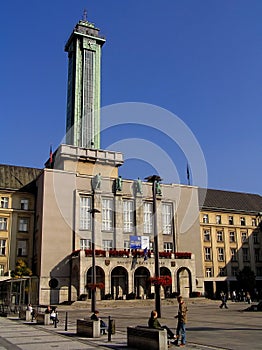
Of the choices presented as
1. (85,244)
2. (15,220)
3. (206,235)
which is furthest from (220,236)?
(15,220)

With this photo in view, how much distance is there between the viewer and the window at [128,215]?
193 ft

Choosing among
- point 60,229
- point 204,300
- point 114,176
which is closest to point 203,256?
point 204,300

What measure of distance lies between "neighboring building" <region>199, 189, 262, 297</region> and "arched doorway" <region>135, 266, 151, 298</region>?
50.1 ft

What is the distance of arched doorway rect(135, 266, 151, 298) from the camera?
54.8 metres

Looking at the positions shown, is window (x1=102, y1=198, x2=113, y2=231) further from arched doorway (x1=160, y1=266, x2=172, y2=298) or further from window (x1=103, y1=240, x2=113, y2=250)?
arched doorway (x1=160, y1=266, x2=172, y2=298)

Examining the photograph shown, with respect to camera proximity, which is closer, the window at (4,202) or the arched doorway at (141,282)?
the arched doorway at (141,282)

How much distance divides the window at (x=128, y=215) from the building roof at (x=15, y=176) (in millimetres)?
15721

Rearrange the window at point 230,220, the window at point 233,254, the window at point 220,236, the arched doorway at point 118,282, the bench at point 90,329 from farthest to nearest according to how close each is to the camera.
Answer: the window at point 230,220
the window at point 220,236
the window at point 233,254
the arched doorway at point 118,282
the bench at point 90,329

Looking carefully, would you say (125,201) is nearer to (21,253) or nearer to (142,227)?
(142,227)

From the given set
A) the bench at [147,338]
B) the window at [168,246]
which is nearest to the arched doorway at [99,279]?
the window at [168,246]

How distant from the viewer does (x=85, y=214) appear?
185 ft

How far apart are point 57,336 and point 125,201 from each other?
4050 cm

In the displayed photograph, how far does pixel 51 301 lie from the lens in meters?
50.5

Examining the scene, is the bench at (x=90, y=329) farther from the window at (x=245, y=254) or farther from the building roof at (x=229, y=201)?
the window at (x=245, y=254)
